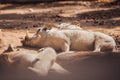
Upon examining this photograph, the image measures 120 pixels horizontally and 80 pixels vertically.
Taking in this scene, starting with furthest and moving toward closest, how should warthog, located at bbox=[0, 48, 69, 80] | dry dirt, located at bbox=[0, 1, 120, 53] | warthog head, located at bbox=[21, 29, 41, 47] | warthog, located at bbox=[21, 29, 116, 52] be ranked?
dry dirt, located at bbox=[0, 1, 120, 53] < warthog head, located at bbox=[21, 29, 41, 47] < warthog, located at bbox=[21, 29, 116, 52] < warthog, located at bbox=[0, 48, 69, 80]

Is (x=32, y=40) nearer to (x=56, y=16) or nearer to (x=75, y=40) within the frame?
(x=75, y=40)

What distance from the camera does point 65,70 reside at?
5.97 m

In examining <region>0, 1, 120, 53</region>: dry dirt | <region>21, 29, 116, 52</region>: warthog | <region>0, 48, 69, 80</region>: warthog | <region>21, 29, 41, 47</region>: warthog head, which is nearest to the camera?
<region>0, 48, 69, 80</region>: warthog

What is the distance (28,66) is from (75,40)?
2.92 metres

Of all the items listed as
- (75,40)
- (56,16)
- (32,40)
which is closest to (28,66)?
(75,40)

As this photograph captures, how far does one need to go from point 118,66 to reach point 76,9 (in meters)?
9.65

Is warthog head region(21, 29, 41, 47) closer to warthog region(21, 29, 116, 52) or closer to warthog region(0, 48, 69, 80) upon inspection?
warthog region(21, 29, 116, 52)

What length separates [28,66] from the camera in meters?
6.10

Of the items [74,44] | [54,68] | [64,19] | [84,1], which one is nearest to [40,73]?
[54,68]

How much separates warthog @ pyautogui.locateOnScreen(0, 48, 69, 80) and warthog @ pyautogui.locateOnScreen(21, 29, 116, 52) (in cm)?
202

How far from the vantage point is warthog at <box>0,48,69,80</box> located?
228 inches

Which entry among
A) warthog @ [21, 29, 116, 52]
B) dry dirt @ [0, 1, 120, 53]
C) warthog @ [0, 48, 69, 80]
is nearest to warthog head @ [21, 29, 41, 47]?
warthog @ [21, 29, 116, 52]

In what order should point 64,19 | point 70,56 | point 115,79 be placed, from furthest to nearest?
point 64,19
point 70,56
point 115,79

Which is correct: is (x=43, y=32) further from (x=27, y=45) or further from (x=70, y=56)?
(x=70, y=56)
